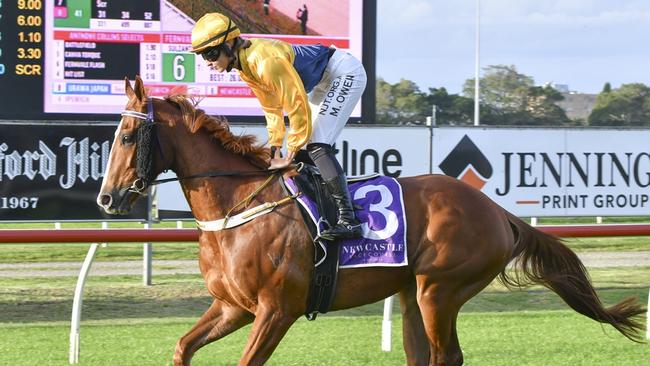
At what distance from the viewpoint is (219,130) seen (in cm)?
472

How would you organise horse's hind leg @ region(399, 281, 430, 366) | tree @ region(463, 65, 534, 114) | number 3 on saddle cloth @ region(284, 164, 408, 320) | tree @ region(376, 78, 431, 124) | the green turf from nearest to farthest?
number 3 on saddle cloth @ region(284, 164, 408, 320), horse's hind leg @ region(399, 281, 430, 366), the green turf, tree @ region(376, 78, 431, 124), tree @ region(463, 65, 534, 114)

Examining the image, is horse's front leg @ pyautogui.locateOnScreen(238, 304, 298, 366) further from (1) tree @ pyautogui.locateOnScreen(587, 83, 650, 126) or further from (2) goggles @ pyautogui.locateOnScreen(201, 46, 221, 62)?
(1) tree @ pyautogui.locateOnScreen(587, 83, 650, 126)

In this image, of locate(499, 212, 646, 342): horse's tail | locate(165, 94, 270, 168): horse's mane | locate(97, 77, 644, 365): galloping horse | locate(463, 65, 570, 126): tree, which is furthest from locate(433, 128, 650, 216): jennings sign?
locate(463, 65, 570, 126): tree

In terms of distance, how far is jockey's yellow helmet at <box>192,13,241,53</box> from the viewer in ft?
14.9

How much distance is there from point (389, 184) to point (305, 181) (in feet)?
1.36

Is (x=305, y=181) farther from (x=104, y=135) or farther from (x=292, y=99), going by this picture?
(x=104, y=135)

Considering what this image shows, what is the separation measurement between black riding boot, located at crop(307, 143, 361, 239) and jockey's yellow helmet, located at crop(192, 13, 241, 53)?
2.19 feet

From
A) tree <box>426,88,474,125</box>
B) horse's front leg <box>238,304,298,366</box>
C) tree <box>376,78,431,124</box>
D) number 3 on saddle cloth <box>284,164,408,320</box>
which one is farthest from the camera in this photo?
tree <box>426,88,474,125</box>

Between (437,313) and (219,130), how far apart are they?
4.26 ft

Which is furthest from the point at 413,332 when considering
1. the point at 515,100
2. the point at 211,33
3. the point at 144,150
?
the point at 515,100

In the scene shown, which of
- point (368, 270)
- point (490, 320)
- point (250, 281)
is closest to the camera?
point (250, 281)

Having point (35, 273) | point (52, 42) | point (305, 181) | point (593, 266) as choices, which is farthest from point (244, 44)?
point (593, 266)

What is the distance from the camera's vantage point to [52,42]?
8.82 metres

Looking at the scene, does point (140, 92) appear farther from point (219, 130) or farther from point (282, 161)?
point (282, 161)
